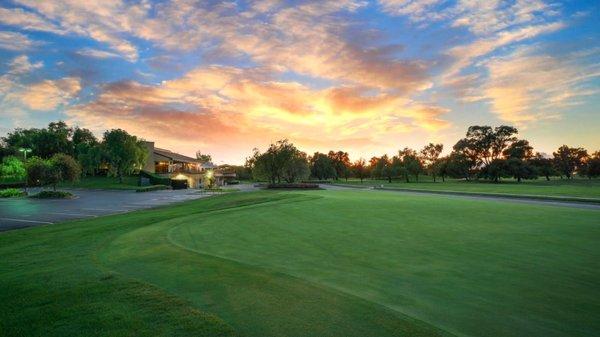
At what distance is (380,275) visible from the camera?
22.4 ft

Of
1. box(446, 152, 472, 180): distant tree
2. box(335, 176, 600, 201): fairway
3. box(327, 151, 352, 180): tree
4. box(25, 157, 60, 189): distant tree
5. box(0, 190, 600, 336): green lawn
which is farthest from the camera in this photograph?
box(327, 151, 352, 180): tree

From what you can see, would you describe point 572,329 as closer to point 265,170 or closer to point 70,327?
point 70,327

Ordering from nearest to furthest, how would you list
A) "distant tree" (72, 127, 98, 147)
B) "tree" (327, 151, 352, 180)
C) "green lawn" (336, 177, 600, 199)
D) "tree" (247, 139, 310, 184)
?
"green lawn" (336, 177, 600, 199) → "tree" (247, 139, 310, 184) → "distant tree" (72, 127, 98, 147) → "tree" (327, 151, 352, 180)

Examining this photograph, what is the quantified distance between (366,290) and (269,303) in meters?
1.90

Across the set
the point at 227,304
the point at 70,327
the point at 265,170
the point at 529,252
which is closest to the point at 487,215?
the point at 529,252

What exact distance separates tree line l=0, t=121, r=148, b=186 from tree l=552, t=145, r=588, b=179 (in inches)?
5561

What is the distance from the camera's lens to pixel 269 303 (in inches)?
198

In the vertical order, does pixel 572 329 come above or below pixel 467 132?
below

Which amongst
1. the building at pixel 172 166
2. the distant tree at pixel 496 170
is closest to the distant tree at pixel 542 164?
the distant tree at pixel 496 170

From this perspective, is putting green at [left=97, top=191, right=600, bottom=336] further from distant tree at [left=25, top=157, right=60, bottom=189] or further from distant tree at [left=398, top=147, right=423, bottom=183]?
distant tree at [left=398, top=147, right=423, bottom=183]

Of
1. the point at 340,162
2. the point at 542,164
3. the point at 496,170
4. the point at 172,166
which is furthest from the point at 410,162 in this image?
the point at 172,166

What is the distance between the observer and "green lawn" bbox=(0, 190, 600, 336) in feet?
14.5

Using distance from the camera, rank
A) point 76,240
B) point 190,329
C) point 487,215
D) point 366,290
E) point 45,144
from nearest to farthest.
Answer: point 190,329 → point 366,290 → point 76,240 → point 487,215 → point 45,144

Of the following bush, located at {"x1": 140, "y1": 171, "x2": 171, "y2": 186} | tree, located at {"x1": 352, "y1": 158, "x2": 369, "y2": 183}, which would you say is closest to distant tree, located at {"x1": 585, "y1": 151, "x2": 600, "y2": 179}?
tree, located at {"x1": 352, "y1": 158, "x2": 369, "y2": 183}
